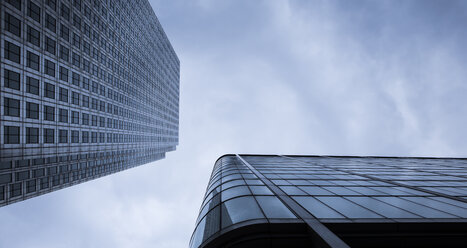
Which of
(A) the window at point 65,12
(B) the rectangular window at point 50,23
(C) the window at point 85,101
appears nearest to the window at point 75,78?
(C) the window at point 85,101

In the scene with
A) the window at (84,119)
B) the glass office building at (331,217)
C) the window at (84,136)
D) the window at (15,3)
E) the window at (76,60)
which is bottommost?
the glass office building at (331,217)

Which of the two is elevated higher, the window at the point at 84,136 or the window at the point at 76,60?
the window at the point at 76,60

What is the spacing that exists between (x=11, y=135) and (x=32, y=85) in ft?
26.5

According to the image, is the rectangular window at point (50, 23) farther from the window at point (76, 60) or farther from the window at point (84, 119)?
the window at point (84, 119)


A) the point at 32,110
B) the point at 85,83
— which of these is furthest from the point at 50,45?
the point at 85,83

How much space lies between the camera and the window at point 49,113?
39081 millimetres

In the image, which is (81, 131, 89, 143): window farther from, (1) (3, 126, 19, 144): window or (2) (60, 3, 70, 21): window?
(2) (60, 3, 70, 21): window

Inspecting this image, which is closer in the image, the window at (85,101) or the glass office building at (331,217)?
the glass office building at (331,217)

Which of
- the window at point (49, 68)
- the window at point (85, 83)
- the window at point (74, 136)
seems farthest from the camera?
the window at point (85, 83)

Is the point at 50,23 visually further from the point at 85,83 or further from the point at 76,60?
the point at 85,83

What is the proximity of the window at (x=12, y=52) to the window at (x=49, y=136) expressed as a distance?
38.2 feet

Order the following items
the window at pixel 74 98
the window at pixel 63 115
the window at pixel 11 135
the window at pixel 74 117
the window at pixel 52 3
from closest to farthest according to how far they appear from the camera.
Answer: the window at pixel 11 135 < the window at pixel 52 3 < the window at pixel 63 115 < the window at pixel 74 98 < the window at pixel 74 117

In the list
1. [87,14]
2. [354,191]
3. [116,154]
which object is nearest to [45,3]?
[87,14]

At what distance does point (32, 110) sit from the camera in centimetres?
3641
